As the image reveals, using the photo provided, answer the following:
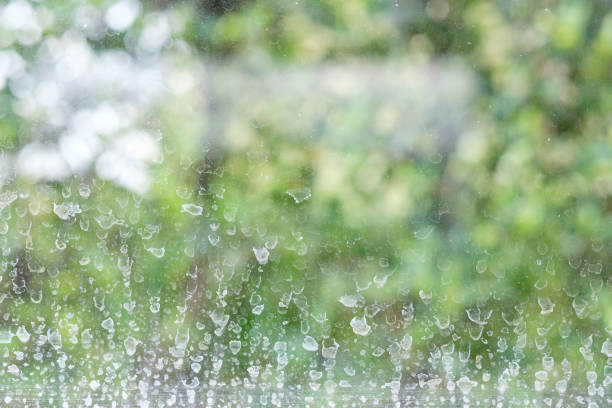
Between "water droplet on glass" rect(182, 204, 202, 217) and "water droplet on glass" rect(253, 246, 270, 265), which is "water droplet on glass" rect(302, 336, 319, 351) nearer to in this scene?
"water droplet on glass" rect(253, 246, 270, 265)

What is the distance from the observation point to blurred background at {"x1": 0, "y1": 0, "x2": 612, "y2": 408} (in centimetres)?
91

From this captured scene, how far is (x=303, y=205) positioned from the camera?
0.96m

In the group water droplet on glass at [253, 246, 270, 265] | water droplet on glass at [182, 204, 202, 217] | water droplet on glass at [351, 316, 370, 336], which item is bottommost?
water droplet on glass at [351, 316, 370, 336]

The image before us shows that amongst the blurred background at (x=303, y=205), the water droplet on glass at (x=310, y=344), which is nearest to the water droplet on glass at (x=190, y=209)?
the blurred background at (x=303, y=205)

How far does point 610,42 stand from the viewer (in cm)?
88

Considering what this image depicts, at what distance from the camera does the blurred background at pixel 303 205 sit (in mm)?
911

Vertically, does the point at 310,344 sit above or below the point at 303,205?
below

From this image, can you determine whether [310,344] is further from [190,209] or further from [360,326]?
[190,209]

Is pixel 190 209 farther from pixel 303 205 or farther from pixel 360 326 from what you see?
pixel 360 326

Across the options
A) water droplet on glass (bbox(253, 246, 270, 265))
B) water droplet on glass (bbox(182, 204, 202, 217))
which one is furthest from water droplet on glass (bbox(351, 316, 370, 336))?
water droplet on glass (bbox(182, 204, 202, 217))

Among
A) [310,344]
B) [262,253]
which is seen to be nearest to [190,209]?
[262,253]

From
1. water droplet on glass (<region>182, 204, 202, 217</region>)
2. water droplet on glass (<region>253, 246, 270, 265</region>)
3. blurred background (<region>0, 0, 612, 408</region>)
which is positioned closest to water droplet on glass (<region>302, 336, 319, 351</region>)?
blurred background (<region>0, 0, 612, 408</region>)

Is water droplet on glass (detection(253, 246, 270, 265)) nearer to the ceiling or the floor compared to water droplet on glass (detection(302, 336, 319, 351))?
nearer to the ceiling

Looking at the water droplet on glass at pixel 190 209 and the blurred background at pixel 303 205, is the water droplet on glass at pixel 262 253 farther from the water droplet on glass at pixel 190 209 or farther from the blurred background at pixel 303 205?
the water droplet on glass at pixel 190 209
